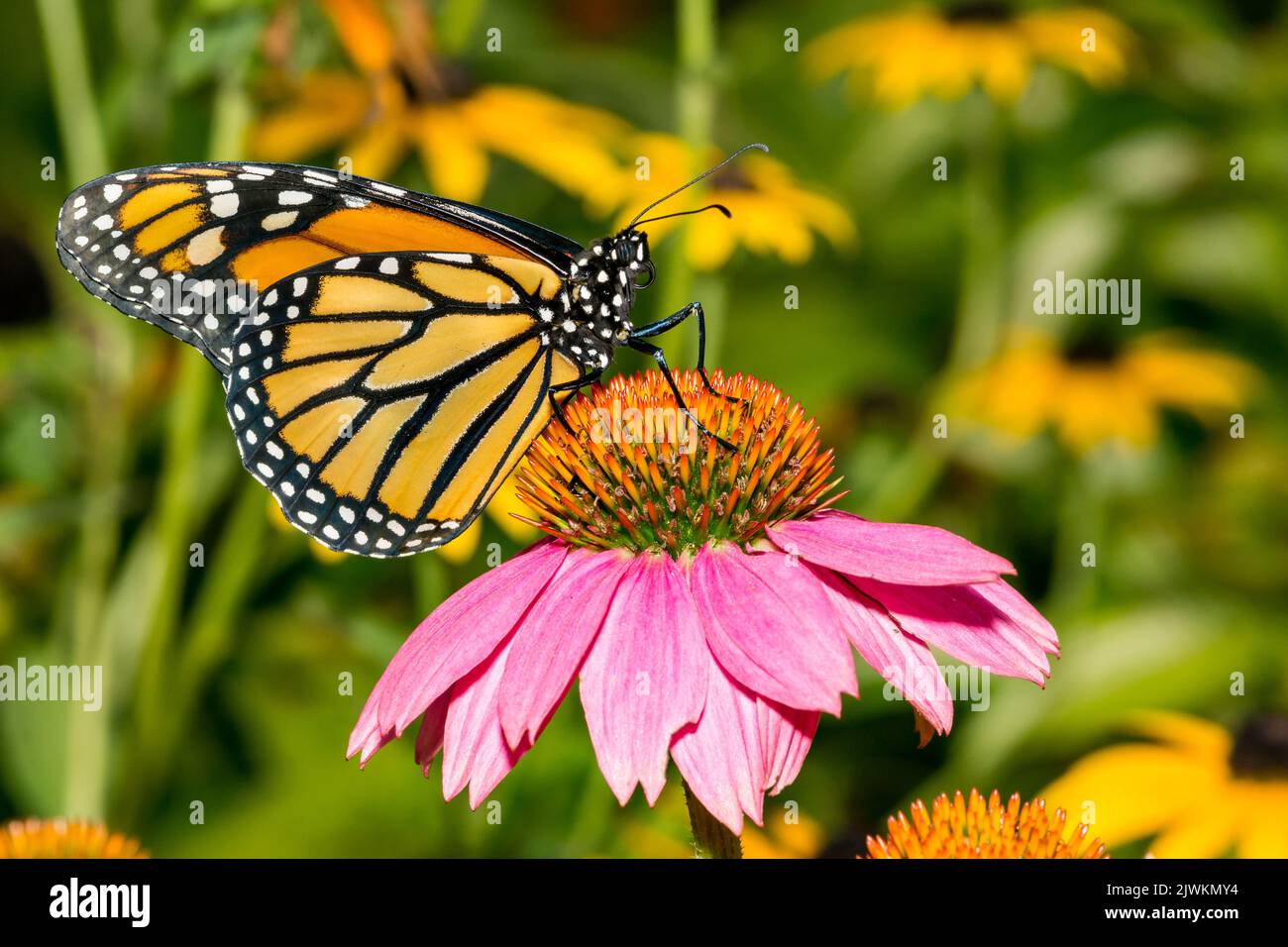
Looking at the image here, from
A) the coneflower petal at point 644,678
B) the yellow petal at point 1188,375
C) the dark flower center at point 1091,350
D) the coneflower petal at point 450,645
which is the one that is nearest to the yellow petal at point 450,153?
the coneflower petal at point 450,645

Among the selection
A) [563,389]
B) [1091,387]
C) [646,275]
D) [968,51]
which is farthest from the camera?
[1091,387]

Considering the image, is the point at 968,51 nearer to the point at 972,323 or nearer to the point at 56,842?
the point at 972,323

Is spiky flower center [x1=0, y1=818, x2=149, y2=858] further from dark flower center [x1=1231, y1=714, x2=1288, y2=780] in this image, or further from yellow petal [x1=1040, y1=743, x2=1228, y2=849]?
dark flower center [x1=1231, y1=714, x2=1288, y2=780]

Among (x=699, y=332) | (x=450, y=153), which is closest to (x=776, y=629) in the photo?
(x=699, y=332)

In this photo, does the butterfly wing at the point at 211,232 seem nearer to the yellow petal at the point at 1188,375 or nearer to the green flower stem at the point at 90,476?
the green flower stem at the point at 90,476

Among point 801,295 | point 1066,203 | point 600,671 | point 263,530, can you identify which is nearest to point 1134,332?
point 1066,203

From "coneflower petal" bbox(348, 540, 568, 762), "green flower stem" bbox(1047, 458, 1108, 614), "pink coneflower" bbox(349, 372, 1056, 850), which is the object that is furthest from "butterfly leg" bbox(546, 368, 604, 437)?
"green flower stem" bbox(1047, 458, 1108, 614)
